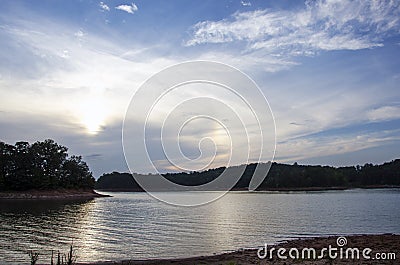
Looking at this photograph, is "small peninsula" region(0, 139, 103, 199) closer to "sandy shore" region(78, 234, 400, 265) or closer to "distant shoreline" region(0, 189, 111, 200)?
"distant shoreline" region(0, 189, 111, 200)

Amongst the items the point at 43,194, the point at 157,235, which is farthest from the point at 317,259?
the point at 43,194

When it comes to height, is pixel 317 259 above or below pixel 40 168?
below

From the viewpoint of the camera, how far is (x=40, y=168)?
128 m

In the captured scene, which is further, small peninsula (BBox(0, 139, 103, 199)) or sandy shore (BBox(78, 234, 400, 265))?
small peninsula (BBox(0, 139, 103, 199))

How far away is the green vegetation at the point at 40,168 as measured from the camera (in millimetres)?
119375

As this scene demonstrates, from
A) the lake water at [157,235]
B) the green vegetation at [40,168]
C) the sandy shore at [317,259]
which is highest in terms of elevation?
the green vegetation at [40,168]

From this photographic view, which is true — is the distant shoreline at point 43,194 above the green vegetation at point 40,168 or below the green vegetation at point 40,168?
below

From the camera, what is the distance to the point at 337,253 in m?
22.8

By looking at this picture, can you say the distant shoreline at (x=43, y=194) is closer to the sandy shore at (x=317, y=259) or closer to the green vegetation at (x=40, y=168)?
the green vegetation at (x=40, y=168)

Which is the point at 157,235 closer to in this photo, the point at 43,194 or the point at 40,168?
the point at 43,194

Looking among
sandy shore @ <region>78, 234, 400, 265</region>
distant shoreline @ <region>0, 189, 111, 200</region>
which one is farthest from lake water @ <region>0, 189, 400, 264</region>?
distant shoreline @ <region>0, 189, 111, 200</region>

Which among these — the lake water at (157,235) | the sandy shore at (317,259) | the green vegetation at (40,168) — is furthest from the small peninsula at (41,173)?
the sandy shore at (317,259)

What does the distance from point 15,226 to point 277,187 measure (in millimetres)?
167660

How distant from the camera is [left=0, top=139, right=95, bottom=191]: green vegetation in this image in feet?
392
